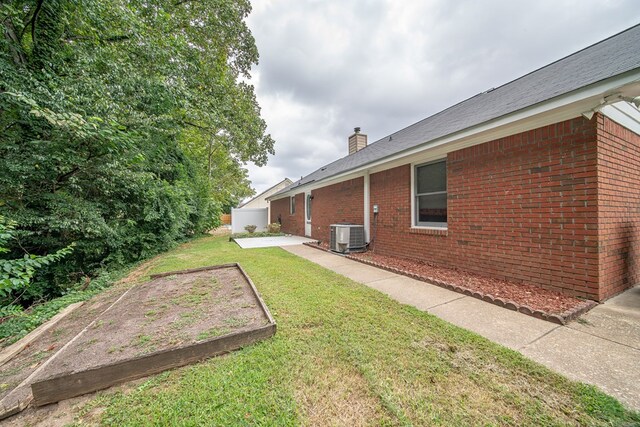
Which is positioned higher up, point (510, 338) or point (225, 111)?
point (225, 111)

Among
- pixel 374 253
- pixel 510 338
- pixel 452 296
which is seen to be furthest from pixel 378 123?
pixel 510 338

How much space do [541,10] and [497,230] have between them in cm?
549

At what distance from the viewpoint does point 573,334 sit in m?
2.33

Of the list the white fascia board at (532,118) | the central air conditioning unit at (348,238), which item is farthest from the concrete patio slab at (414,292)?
the white fascia board at (532,118)

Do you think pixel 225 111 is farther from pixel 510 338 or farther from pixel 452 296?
pixel 510 338

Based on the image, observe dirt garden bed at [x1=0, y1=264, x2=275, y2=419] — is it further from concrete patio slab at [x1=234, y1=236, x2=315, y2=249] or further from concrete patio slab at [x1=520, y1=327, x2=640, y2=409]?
concrete patio slab at [x1=234, y1=236, x2=315, y2=249]

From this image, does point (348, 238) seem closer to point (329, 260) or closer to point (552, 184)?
point (329, 260)

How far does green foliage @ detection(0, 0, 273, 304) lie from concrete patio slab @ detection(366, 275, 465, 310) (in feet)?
18.4

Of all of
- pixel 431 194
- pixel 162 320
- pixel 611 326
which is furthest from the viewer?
pixel 431 194

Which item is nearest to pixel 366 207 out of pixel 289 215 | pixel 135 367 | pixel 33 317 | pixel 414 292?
pixel 414 292

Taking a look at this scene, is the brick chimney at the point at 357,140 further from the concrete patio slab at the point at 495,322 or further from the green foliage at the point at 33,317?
the green foliage at the point at 33,317

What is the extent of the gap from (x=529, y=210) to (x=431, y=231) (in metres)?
1.82

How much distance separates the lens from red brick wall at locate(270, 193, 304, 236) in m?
13.3

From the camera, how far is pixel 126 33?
571 cm
